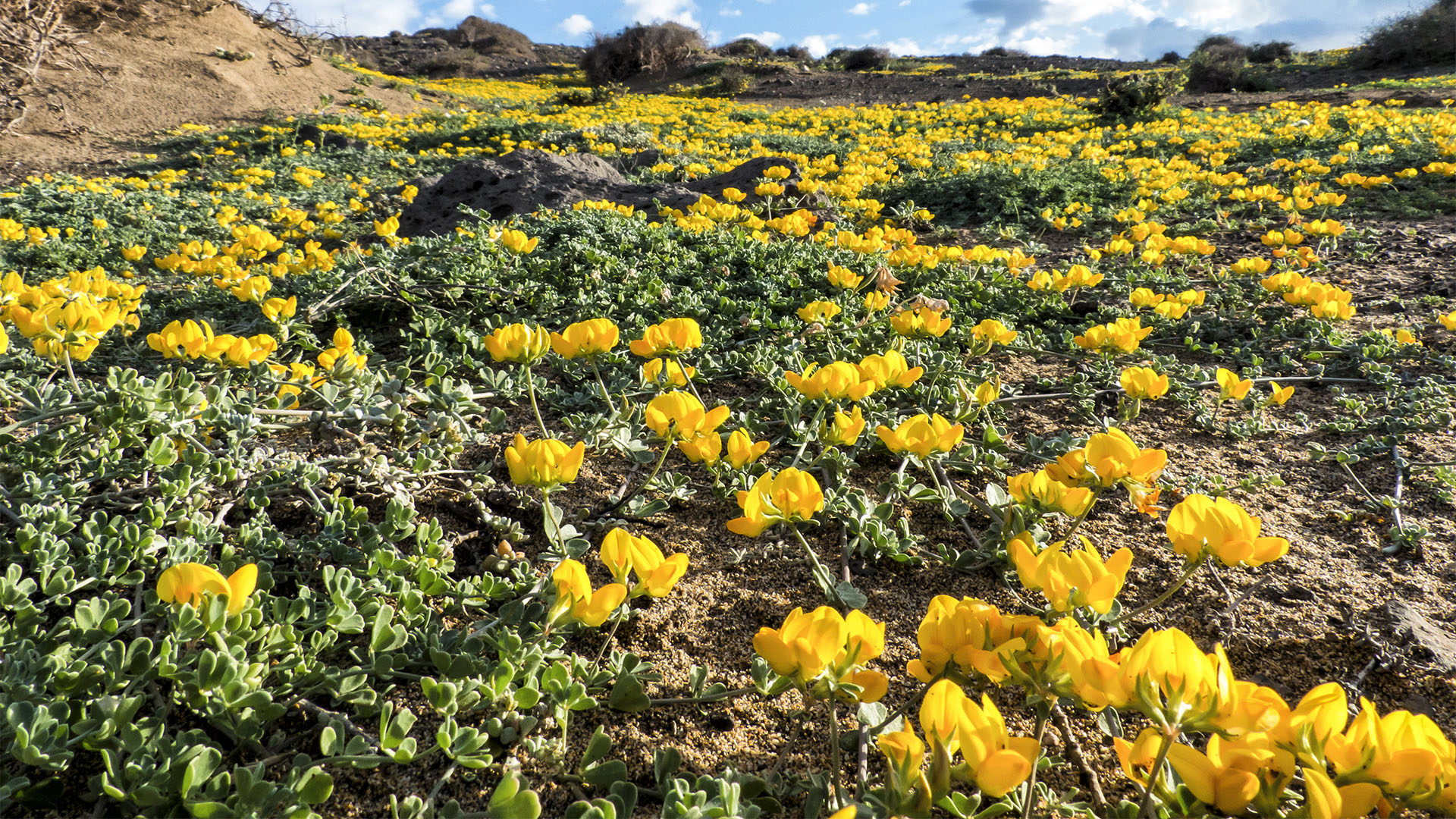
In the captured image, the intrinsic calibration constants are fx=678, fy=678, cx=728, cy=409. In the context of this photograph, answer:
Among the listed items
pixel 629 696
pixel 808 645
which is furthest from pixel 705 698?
pixel 808 645

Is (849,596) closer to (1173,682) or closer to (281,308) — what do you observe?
(1173,682)

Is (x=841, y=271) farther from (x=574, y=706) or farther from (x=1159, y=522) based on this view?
(x=574, y=706)

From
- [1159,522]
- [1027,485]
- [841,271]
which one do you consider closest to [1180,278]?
[841,271]

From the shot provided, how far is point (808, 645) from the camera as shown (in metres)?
1.02

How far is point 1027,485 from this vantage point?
1664mm

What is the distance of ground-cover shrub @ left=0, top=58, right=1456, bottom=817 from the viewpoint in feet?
3.45

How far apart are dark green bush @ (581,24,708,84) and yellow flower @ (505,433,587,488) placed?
3332 cm

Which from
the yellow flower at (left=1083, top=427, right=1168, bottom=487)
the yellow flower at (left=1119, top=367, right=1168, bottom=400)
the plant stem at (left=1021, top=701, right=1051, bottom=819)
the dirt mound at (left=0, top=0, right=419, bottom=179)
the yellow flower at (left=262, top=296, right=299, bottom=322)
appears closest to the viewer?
the plant stem at (left=1021, top=701, right=1051, bottom=819)

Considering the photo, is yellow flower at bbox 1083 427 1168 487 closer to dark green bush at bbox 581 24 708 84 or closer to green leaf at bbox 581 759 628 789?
green leaf at bbox 581 759 628 789

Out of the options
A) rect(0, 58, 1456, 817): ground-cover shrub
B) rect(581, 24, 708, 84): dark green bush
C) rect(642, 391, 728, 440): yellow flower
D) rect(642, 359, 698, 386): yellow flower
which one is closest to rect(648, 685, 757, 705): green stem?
rect(0, 58, 1456, 817): ground-cover shrub

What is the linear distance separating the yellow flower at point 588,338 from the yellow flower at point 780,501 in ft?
2.36

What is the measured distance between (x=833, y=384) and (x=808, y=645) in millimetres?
991

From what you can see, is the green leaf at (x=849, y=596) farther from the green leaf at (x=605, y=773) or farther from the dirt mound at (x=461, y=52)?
the dirt mound at (x=461, y=52)

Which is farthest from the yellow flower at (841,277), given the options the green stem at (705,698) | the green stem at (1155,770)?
the green stem at (1155,770)
